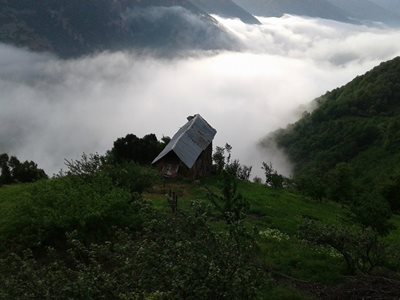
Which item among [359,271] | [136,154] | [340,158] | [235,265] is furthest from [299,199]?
[340,158]

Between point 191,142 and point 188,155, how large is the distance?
10.8 ft

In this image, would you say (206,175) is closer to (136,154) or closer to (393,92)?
(136,154)

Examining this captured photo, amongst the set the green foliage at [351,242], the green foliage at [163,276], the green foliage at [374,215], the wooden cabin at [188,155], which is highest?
the wooden cabin at [188,155]

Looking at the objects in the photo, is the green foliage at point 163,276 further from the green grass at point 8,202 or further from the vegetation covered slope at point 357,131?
the vegetation covered slope at point 357,131

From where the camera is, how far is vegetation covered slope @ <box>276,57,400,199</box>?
9044 centimetres

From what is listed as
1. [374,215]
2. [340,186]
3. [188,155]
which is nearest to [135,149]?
[188,155]

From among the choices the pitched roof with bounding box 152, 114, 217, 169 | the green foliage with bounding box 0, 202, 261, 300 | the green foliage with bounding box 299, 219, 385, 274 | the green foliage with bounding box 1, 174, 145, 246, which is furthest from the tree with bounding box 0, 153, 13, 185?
the green foliage with bounding box 0, 202, 261, 300

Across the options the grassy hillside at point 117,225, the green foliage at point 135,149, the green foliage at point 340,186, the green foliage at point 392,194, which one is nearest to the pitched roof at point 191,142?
the green foliage at point 135,149

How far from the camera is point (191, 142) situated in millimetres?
47531

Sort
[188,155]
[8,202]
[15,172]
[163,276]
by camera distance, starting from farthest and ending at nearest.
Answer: [15,172]
[188,155]
[8,202]
[163,276]

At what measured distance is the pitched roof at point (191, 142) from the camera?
4353 cm

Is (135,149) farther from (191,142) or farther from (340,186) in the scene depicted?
(340,186)

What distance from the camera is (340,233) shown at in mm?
19203

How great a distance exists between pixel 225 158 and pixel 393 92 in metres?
78.2
